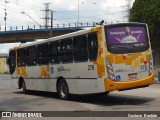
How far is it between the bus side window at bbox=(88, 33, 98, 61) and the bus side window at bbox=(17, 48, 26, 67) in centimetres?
794

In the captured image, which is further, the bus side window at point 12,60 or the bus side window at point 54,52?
the bus side window at point 12,60

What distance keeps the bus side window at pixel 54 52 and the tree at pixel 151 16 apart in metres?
38.1

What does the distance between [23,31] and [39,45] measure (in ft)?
200

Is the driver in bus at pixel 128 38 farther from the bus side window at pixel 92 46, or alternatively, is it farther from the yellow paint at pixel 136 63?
the bus side window at pixel 92 46

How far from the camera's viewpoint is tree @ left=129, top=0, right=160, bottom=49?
187 feet

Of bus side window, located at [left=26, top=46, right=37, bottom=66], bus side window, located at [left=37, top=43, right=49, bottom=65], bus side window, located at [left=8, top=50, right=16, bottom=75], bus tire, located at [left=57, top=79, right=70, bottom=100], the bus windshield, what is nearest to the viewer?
the bus windshield

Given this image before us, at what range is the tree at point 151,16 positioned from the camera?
2244 inches

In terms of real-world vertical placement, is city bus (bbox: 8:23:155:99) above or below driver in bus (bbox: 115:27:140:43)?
below

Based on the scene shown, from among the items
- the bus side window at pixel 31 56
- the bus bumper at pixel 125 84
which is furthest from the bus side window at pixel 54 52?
Answer: the bus bumper at pixel 125 84

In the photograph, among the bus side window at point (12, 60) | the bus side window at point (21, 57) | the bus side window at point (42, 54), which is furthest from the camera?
the bus side window at point (12, 60)

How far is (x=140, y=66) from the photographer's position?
54.4 feet

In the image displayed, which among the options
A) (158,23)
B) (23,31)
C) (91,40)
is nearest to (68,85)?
(91,40)

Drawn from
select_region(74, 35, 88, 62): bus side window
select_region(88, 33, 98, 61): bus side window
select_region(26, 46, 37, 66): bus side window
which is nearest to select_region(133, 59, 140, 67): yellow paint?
select_region(88, 33, 98, 61): bus side window

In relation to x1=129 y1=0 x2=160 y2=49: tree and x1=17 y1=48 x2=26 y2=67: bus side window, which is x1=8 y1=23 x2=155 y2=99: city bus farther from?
x1=129 y1=0 x2=160 y2=49: tree
